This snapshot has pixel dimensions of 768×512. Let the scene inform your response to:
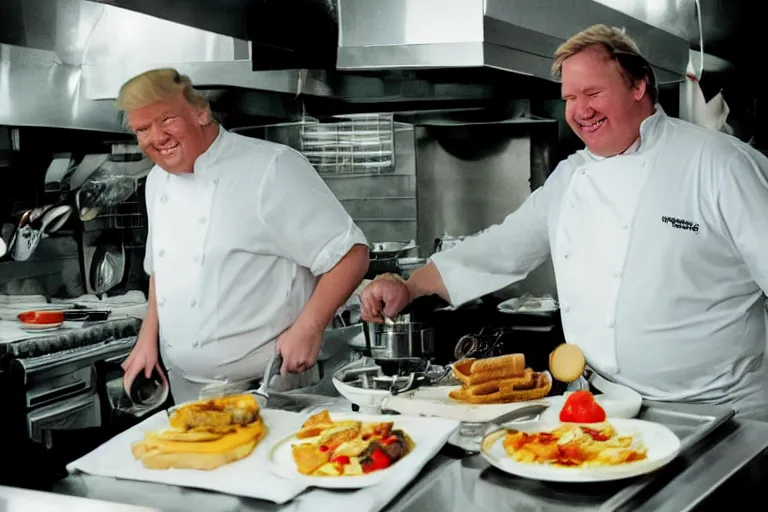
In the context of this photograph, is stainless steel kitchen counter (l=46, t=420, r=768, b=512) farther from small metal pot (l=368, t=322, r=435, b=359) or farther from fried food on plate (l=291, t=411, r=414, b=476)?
small metal pot (l=368, t=322, r=435, b=359)

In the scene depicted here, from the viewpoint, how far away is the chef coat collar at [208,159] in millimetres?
2285

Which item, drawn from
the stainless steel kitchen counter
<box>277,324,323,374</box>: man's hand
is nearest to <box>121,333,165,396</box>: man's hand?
<box>277,324,323,374</box>: man's hand

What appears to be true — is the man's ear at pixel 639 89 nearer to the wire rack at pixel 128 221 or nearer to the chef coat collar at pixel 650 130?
the chef coat collar at pixel 650 130

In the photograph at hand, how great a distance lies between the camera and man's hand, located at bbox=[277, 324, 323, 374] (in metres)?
2.02

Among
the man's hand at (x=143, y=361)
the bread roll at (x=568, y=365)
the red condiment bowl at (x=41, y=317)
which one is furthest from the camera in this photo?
the red condiment bowl at (x=41, y=317)

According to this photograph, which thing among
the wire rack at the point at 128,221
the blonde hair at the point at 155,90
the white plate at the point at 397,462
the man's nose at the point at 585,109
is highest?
the blonde hair at the point at 155,90

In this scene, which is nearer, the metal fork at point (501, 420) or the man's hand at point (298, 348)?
the metal fork at point (501, 420)

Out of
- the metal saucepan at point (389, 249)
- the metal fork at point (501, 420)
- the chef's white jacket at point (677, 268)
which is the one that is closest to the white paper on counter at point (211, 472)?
the metal fork at point (501, 420)

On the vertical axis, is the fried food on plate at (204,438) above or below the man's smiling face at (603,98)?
below

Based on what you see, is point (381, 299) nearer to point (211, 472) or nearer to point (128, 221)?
Result: point (211, 472)

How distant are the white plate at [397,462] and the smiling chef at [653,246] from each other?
663 millimetres

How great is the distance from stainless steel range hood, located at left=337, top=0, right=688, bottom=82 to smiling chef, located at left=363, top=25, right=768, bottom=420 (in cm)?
23

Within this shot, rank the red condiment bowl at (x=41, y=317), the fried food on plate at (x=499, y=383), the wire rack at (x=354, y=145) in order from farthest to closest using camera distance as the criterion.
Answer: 1. the wire rack at (x=354, y=145)
2. the red condiment bowl at (x=41, y=317)
3. the fried food on plate at (x=499, y=383)

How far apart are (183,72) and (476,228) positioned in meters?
1.41
